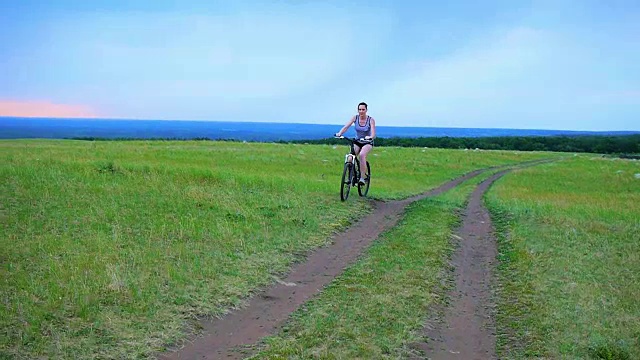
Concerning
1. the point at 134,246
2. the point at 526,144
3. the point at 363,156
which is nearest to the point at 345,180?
the point at 363,156

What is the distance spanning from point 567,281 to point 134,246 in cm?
780

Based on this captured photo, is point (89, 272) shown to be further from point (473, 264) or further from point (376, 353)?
point (473, 264)

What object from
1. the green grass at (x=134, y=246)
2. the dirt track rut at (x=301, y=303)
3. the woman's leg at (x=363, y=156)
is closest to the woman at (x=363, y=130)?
the woman's leg at (x=363, y=156)

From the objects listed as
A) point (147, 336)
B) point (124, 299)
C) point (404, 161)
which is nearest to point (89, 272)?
point (124, 299)

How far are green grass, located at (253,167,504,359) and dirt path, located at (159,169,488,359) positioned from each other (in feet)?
0.77

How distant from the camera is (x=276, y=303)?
849cm

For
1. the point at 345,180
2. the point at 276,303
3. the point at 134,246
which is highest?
the point at 345,180

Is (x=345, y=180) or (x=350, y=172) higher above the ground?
(x=350, y=172)

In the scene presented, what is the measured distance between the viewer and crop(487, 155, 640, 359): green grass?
744 cm

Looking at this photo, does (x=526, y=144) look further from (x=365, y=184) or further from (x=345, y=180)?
(x=345, y=180)

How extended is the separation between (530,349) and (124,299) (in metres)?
5.30

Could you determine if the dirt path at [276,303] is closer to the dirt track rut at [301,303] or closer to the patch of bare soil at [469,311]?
the dirt track rut at [301,303]

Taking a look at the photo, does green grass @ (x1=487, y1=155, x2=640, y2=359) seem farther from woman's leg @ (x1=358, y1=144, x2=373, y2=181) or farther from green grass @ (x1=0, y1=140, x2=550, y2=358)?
woman's leg @ (x1=358, y1=144, x2=373, y2=181)

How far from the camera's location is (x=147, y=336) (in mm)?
6898
